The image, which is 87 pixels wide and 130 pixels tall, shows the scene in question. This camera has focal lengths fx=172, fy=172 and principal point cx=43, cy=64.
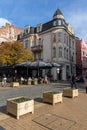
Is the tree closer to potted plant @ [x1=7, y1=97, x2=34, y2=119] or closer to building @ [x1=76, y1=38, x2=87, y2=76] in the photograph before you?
building @ [x1=76, y1=38, x2=87, y2=76]

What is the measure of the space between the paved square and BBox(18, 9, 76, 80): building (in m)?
29.6

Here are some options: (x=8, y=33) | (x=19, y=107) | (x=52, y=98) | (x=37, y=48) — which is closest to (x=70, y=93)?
(x=52, y=98)

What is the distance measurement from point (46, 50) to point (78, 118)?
3249 centimetres

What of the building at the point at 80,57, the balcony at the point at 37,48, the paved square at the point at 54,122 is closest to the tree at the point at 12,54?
the balcony at the point at 37,48

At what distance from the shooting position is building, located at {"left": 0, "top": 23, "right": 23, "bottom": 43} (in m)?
49.5

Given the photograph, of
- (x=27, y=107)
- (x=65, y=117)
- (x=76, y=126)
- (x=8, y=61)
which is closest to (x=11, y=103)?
(x=27, y=107)

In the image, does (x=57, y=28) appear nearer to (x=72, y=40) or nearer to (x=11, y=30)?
(x=72, y=40)

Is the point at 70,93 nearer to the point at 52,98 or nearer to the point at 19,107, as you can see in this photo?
the point at 52,98

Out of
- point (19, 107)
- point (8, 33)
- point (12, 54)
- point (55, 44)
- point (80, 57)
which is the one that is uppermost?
point (8, 33)

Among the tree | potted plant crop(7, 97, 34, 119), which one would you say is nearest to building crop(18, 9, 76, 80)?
the tree

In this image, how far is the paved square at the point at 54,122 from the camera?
19.0ft

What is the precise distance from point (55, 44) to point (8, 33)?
20.1m

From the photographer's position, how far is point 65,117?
6867mm

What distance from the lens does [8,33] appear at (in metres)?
51.8
